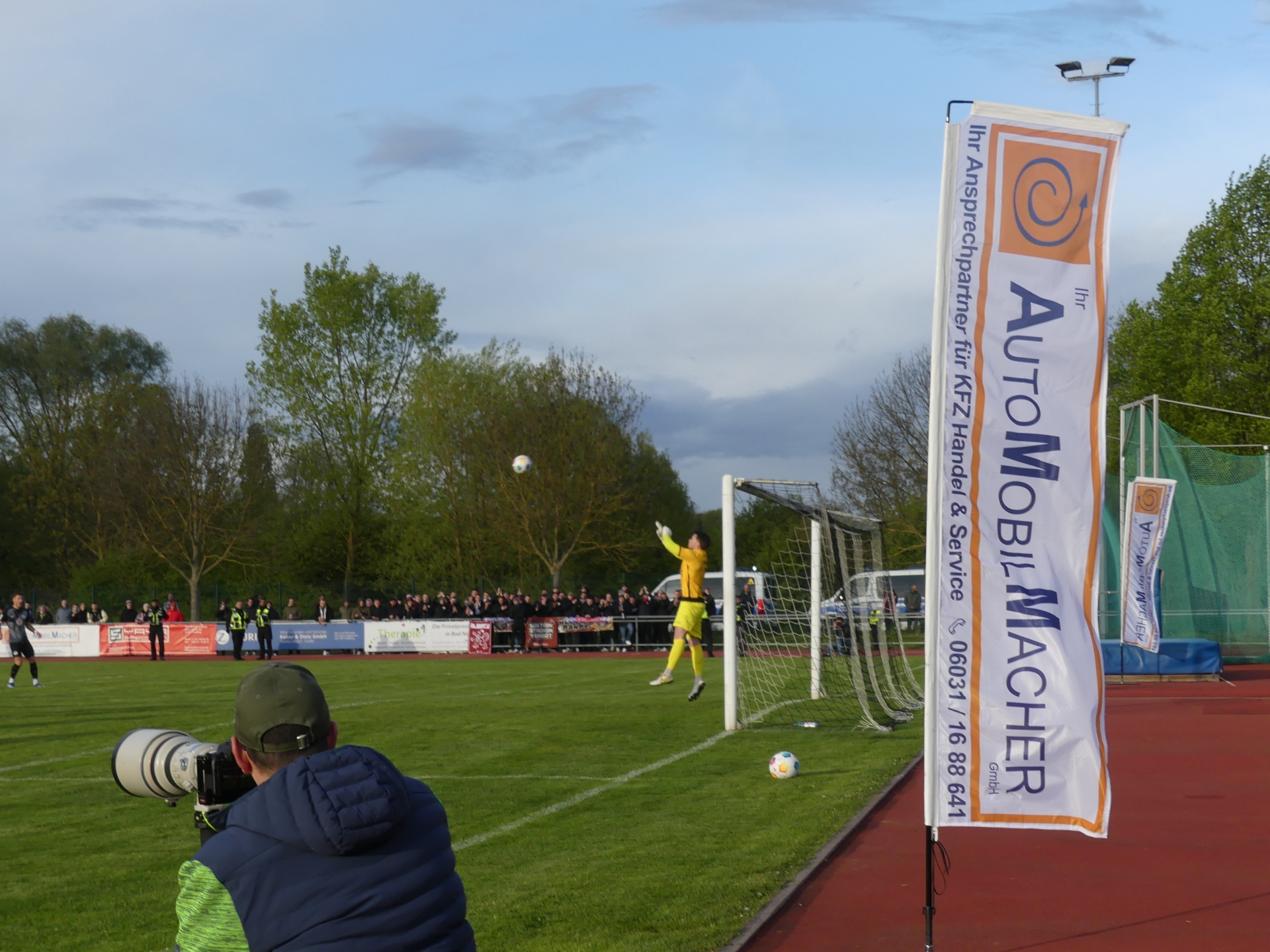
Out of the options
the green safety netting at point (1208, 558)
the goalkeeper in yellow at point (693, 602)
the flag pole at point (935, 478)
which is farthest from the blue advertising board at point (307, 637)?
the flag pole at point (935, 478)

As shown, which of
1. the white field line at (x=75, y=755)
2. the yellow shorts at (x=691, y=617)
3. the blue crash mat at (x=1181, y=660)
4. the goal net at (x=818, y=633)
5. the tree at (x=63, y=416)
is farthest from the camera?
Answer: the tree at (x=63, y=416)

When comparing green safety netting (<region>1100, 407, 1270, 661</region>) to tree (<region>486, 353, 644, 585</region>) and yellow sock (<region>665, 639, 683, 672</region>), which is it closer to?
yellow sock (<region>665, 639, 683, 672</region>)

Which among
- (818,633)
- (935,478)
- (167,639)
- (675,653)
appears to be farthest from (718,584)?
(935,478)

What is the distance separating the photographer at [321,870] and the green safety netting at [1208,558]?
22.8 m

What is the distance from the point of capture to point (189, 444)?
162 feet

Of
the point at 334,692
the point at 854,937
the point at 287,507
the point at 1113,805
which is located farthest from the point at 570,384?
the point at 854,937

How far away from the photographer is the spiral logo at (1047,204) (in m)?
5.68

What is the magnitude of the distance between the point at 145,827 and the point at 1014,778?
6437 mm

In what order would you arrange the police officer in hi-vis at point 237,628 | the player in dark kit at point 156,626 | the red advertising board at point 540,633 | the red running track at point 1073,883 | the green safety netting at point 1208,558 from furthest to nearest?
the player in dark kit at point 156,626
the red advertising board at point 540,633
the police officer in hi-vis at point 237,628
the green safety netting at point 1208,558
the red running track at point 1073,883

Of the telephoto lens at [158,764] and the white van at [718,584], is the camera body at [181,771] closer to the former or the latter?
the telephoto lens at [158,764]

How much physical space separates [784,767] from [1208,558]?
1731 centimetres

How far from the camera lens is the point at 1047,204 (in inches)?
224

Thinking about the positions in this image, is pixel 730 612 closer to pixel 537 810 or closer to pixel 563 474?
pixel 537 810

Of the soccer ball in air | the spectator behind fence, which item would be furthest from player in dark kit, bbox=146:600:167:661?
the soccer ball in air
